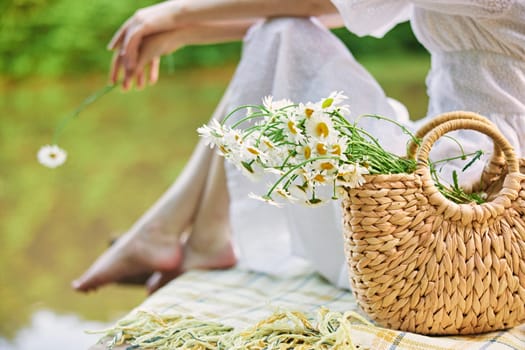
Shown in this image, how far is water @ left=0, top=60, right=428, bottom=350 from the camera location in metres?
1.81

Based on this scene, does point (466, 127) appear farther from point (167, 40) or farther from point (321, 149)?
point (167, 40)

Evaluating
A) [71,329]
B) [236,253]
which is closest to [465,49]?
[236,253]

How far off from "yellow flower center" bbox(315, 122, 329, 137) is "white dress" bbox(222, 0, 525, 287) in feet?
1.01

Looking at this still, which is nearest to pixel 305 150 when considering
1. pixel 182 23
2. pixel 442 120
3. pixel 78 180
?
pixel 442 120

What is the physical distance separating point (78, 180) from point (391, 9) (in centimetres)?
198

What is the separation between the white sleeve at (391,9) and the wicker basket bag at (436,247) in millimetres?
165

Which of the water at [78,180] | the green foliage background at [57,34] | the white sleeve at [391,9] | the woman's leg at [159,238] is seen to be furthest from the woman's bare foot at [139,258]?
the green foliage background at [57,34]

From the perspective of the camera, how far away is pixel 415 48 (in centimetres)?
616

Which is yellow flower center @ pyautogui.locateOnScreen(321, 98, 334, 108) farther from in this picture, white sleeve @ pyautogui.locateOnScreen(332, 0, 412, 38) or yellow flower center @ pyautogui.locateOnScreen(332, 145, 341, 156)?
white sleeve @ pyautogui.locateOnScreen(332, 0, 412, 38)

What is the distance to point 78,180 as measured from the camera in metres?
2.97

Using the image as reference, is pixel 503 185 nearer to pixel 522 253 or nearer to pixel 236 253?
pixel 522 253

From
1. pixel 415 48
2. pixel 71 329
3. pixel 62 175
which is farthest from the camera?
pixel 415 48

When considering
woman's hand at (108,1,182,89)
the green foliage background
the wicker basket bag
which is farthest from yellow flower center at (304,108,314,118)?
the green foliage background

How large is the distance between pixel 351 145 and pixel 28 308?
1.12m
